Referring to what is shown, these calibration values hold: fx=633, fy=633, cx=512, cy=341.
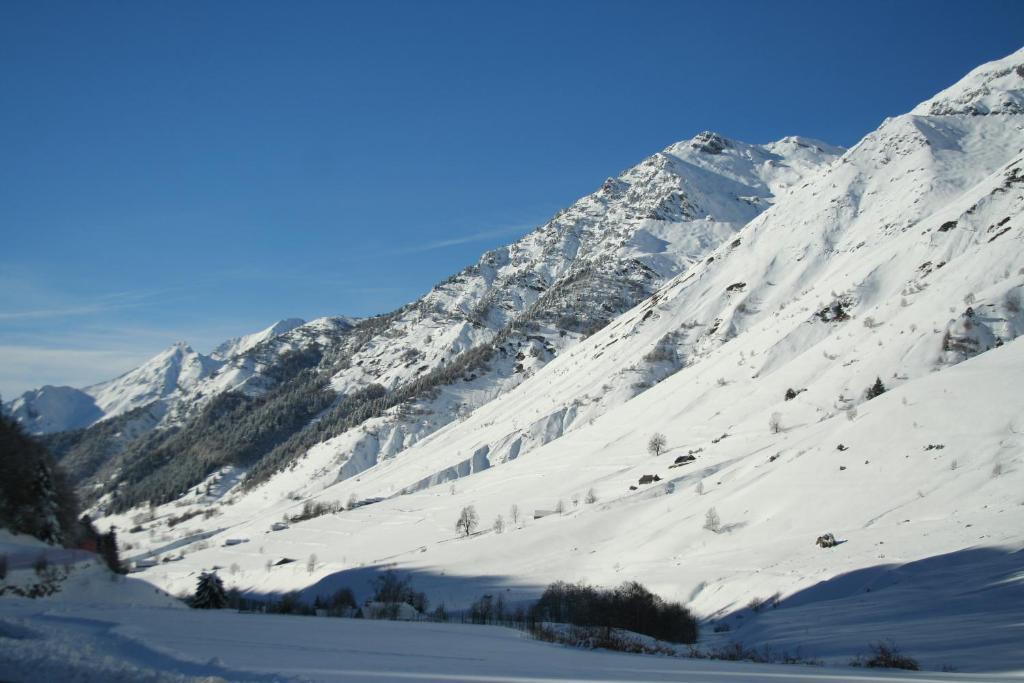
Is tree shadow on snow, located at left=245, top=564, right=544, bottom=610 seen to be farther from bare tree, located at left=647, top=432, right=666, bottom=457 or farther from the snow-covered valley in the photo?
bare tree, located at left=647, top=432, right=666, bottom=457

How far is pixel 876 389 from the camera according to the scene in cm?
5259

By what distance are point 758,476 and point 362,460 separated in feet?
389

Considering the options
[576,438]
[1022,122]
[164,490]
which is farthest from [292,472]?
[1022,122]

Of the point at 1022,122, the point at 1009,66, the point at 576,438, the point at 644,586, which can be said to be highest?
the point at 1009,66

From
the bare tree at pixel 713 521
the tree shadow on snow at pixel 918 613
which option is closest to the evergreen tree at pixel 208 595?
the tree shadow on snow at pixel 918 613

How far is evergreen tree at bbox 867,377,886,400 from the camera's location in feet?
171

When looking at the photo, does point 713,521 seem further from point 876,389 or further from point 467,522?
point 467,522

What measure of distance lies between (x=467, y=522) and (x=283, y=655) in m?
54.7

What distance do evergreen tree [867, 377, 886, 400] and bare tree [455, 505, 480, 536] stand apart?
37.6m

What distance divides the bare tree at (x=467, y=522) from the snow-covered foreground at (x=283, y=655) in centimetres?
4887

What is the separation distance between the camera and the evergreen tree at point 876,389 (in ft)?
171

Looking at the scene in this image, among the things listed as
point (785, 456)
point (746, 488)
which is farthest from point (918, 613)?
point (785, 456)

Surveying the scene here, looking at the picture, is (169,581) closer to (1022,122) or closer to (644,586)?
(644,586)

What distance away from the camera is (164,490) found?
186m
